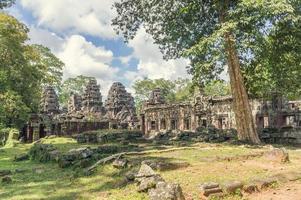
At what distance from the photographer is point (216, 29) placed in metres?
25.2

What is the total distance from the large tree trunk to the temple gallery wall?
5948 mm

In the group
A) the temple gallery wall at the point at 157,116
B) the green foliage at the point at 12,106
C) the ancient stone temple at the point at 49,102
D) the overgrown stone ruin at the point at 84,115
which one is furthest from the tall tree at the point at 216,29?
the ancient stone temple at the point at 49,102

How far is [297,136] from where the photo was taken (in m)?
28.1

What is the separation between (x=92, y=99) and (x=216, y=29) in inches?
1640

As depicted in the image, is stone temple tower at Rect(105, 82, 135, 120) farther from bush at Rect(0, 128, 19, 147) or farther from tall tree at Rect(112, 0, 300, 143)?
tall tree at Rect(112, 0, 300, 143)

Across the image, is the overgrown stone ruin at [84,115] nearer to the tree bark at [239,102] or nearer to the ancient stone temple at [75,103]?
the ancient stone temple at [75,103]

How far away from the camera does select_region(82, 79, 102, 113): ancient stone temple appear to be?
6406 centimetres

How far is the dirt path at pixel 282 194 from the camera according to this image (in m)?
10.5

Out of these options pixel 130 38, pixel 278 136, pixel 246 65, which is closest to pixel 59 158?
pixel 130 38

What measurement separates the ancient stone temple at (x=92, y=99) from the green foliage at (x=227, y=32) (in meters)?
37.2

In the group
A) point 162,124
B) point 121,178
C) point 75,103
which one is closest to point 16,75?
point 162,124

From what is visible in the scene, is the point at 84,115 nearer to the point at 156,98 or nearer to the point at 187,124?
the point at 156,98

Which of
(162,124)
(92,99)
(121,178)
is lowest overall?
(121,178)

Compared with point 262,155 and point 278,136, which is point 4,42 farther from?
point 262,155
